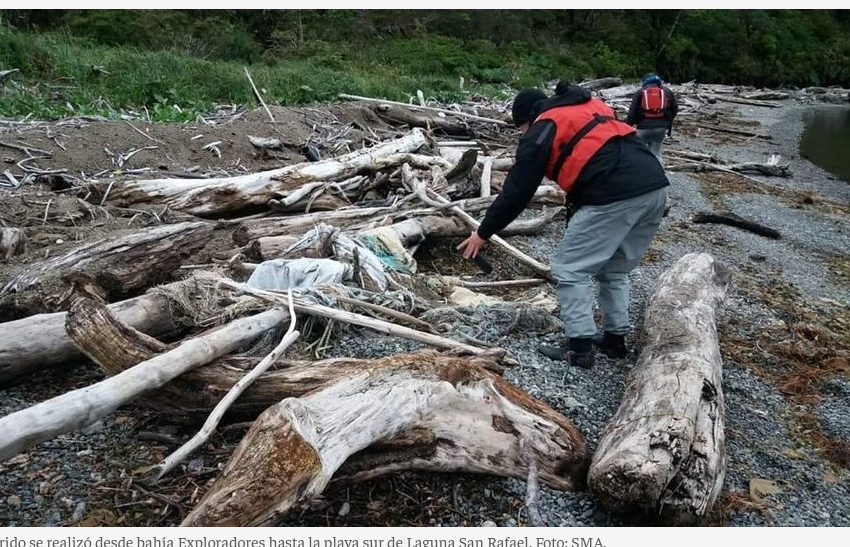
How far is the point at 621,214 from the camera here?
151 inches

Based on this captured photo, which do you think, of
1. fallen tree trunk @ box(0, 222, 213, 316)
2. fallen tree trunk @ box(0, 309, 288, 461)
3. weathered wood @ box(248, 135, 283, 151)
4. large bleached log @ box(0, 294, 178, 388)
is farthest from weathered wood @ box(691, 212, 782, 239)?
large bleached log @ box(0, 294, 178, 388)

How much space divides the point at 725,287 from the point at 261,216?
15.6 feet

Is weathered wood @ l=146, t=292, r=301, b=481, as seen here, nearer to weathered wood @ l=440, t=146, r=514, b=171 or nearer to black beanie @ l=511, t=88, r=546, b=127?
black beanie @ l=511, t=88, r=546, b=127

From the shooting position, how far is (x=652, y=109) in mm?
9406

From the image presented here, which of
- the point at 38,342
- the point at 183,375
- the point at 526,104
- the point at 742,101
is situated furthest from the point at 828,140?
the point at 38,342

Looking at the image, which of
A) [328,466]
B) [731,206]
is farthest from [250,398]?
[731,206]

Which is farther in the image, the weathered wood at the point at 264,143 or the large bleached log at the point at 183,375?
the weathered wood at the point at 264,143

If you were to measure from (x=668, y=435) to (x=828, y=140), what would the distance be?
25085 millimetres

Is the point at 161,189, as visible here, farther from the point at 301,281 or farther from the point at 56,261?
the point at 301,281

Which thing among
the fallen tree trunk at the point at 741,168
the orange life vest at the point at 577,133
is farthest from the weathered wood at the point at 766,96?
the orange life vest at the point at 577,133

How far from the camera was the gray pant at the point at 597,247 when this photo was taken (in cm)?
386

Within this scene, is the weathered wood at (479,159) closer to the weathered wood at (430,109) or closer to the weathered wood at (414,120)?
the weathered wood at (414,120)

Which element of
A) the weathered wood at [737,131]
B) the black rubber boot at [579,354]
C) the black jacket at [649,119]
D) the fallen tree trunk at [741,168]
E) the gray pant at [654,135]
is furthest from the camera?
the weathered wood at [737,131]

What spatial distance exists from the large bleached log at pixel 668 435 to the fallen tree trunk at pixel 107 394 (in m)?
1.98
